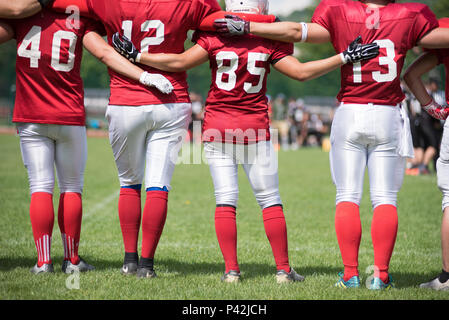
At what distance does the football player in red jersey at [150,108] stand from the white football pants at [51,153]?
37 centimetres

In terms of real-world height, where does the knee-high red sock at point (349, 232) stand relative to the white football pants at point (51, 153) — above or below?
below

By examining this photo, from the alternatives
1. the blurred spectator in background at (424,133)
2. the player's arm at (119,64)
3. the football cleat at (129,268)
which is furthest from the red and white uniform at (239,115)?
the blurred spectator in background at (424,133)

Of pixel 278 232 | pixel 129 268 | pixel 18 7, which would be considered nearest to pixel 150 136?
pixel 129 268

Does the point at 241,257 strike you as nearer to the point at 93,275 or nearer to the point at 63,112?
the point at 93,275

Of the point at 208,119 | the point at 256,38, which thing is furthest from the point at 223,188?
the point at 256,38

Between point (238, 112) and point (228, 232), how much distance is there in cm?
93

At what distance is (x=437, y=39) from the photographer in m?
4.04

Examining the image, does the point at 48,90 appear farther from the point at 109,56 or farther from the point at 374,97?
the point at 374,97

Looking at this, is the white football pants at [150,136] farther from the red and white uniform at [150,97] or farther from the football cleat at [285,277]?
the football cleat at [285,277]

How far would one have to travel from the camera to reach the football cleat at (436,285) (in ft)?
14.0

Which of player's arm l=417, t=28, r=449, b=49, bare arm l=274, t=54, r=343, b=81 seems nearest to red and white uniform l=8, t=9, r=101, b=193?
bare arm l=274, t=54, r=343, b=81

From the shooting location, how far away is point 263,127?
436cm

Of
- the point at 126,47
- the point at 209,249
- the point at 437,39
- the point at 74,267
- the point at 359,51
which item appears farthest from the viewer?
the point at 209,249

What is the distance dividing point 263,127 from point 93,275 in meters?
1.81
